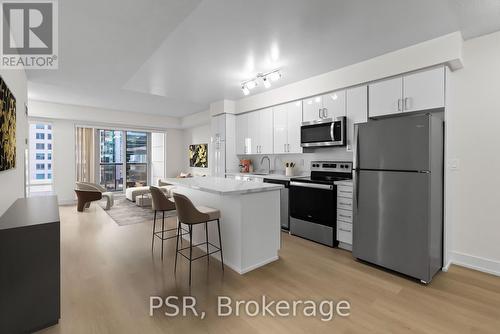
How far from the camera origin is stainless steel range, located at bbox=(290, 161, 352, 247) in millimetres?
3510

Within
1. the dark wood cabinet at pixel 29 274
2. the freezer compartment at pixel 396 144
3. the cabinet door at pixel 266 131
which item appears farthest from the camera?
the cabinet door at pixel 266 131

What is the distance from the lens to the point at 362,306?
2.12 meters

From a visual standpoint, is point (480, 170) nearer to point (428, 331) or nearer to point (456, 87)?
point (456, 87)

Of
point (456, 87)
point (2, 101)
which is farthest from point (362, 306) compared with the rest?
point (2, 101)

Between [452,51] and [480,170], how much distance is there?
4.53ft

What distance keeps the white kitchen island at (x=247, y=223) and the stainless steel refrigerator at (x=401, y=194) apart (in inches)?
41.6

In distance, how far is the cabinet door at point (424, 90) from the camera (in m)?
2.78

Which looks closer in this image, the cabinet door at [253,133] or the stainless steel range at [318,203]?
the stainless steel range at [318,203]

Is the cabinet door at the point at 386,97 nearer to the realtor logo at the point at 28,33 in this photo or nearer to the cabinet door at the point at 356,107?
the cabinet door at the point at 356,107

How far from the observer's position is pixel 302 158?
4762 mm

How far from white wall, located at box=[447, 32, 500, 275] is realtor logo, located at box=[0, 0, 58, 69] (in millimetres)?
4397

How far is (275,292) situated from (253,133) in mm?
3529

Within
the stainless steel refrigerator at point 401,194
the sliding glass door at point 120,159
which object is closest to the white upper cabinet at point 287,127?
the stainless steel refrigerator at point 401,194

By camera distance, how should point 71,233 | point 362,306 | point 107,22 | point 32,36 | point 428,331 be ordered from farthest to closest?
point 71,233, point 32,36, point 107,22, point 362,306, point 428,331
